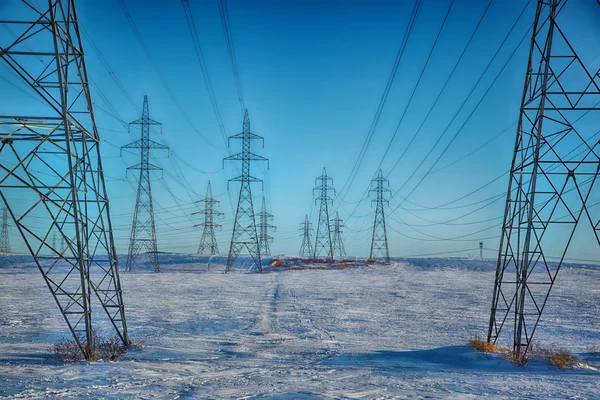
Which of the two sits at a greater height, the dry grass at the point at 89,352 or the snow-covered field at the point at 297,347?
the dry grass at the point at 89,352

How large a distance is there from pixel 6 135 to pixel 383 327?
48.7ft

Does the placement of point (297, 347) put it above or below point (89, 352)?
below

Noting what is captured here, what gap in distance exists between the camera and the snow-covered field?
919 centimetres

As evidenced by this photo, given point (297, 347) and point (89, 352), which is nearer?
point (89, 352)

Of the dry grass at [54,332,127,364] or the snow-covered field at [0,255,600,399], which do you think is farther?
the dry grass at [54,332,127,364]

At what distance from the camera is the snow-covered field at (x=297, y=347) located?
9.19 metres

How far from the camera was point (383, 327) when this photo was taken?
18.5 meters

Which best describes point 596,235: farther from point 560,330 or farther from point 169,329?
point 169,329

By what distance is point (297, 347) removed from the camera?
1441cm

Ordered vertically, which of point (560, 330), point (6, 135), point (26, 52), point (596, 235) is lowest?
point (560, 330)

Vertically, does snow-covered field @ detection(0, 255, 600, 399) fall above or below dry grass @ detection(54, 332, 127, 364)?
below

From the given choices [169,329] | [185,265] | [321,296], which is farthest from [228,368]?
[185,265]

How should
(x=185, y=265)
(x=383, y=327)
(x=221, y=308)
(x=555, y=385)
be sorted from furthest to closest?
(x=185, y=265) → (x=221, y=308) → (x=383, y=327) → (x=555, y=385)

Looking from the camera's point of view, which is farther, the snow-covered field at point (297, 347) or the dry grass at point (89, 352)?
the dry grass at point (89, 352)
